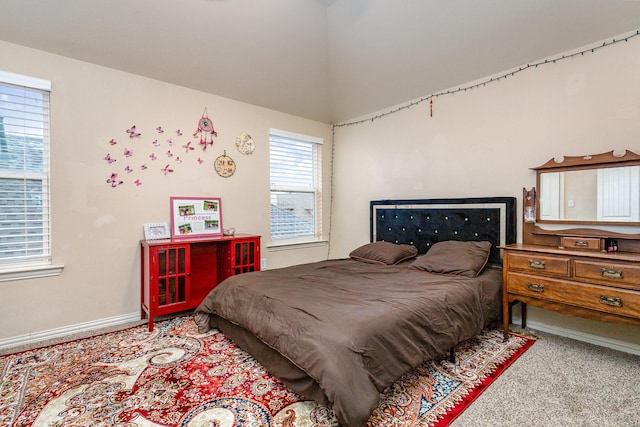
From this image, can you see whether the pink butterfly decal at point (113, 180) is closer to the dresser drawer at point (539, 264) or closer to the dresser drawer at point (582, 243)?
the dresser drawer at point (539, 264)

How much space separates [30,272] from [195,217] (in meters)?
1.38

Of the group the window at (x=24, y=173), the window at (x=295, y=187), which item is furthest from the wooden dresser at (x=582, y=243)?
the window at (x=24, y=173)

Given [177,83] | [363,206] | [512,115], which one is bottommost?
[363,206]

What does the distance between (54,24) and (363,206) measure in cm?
361

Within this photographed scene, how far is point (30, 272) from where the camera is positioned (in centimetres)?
249

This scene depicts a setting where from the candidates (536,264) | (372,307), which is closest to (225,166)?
(372,307)

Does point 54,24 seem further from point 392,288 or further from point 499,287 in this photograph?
point 499,287

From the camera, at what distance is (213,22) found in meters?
2.78

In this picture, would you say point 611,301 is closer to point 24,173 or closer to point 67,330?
point 67,330

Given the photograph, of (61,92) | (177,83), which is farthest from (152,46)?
(61,92)

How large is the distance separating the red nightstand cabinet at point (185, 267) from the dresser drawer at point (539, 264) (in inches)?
96.5

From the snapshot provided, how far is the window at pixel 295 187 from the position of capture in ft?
13.6

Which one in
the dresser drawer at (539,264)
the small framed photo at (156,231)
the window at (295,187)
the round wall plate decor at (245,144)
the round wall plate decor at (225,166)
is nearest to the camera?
the dresser drawer at (539,264)

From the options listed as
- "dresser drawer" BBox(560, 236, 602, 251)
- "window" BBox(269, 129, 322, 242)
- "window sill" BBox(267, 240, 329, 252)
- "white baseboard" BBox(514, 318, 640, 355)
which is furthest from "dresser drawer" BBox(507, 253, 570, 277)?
"window" BBox(269, 129, 322, 242)
